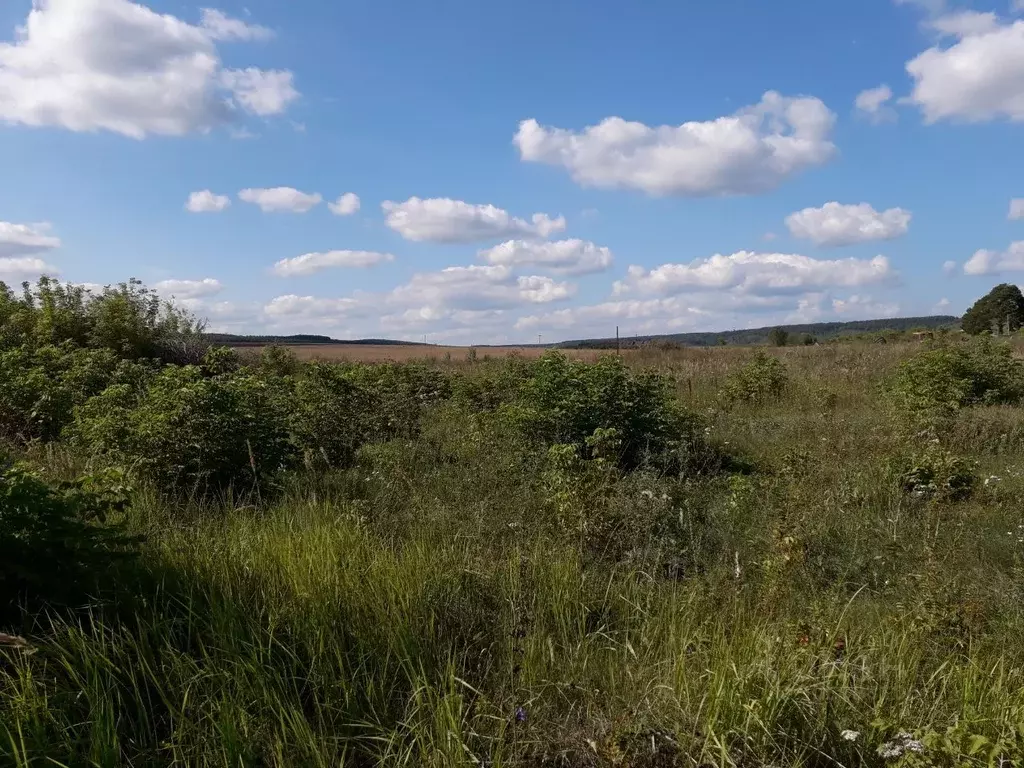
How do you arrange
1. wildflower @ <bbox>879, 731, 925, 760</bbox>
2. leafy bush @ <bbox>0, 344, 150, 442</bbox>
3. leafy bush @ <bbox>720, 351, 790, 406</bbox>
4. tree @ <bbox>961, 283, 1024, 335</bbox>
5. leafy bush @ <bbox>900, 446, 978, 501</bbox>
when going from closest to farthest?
wildflower @ <bbox>879, 731, 925, 760</bbox> < leafy bush @ <bbox>900, 446, 978, 501</bbox> < leafy bush @ <bbox>0, 344, 150, 442</bbox> < leafy bush @ <bbox>720, 351, 790, 406</bbox> < tree @ <bbox>961, 283, 1024, 335</bbox>

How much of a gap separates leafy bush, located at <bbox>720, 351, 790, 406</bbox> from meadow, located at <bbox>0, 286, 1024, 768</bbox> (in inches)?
236

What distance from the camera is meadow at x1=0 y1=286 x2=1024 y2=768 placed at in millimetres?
2328

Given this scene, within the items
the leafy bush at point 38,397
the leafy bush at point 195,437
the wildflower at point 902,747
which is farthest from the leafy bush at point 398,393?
the wildflower at point 902,747

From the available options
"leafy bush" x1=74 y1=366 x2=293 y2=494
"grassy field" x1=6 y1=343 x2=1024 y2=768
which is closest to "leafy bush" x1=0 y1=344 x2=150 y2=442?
"leafy bush" x1=74 y1=366 x2=293 y2=494

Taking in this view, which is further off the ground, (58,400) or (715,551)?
(58,400)

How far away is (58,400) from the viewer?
8.71 metres

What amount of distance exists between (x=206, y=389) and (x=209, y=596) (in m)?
3.37

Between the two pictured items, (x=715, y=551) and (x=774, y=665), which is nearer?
(x=774, y=665)

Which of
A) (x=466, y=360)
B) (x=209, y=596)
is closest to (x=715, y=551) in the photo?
(x=209, y=596)

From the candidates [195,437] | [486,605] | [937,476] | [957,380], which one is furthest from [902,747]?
[957,380]

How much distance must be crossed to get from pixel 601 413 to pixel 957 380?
23.0ft

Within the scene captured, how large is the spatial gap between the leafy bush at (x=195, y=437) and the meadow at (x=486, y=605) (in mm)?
30

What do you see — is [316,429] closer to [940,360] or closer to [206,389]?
[206,389]

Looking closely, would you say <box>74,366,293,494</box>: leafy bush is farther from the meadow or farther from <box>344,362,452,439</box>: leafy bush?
<box>344,362,452,439</box>: leafy bush
